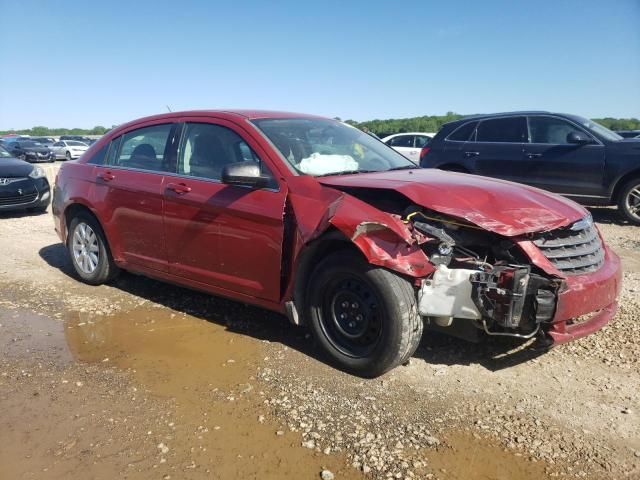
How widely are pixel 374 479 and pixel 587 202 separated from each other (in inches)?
300

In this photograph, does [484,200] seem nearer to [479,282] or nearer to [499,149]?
[479,282]

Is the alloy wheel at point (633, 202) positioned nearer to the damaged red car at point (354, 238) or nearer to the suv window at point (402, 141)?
the damaged red car at point (354, 238)

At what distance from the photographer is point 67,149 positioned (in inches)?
1363

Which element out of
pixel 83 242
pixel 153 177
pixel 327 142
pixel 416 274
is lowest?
pixel 83 242

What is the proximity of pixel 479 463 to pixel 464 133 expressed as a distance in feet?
26.3

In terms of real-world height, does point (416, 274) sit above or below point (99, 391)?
above

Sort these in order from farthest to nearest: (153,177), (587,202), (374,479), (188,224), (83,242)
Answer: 1. (587,202)
2. (83,242)
3. (153,177)
4. (188,224)
5. (374,479)

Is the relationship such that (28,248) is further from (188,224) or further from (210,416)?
(210,416)

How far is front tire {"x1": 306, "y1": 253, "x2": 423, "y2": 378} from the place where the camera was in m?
3.29

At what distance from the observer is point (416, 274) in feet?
10.7

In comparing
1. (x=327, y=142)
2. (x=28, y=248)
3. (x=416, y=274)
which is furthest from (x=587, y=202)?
(x=28, y=248)

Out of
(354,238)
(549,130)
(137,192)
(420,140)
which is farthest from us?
(420,140)

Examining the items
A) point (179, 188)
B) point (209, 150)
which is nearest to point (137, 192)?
point (179, 188)

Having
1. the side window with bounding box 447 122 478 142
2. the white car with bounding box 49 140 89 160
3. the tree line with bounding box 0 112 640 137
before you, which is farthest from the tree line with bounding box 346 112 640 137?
the side window with bounding box 447 122 478 142
